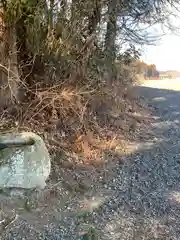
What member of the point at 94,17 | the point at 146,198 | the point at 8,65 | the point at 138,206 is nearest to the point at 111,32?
the point at 94,17

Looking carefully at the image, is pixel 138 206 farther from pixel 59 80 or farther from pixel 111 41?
pixel 111 41

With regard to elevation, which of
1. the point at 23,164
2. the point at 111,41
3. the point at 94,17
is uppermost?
the point at 94,17

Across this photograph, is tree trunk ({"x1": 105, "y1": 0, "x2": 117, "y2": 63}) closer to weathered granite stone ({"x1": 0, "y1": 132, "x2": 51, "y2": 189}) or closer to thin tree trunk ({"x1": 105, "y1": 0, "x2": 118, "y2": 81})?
thin tree trunk ({"x1": 105, "y1": 0, "x2": 118, "y2": 81})

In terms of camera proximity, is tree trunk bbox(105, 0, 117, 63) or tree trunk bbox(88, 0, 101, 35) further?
tree trunk bbox(105, 0, 117, 63)

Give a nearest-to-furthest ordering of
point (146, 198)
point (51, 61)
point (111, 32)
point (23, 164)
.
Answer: point (23, 164), point (146, 198), point (51, 61), point (111, 32)

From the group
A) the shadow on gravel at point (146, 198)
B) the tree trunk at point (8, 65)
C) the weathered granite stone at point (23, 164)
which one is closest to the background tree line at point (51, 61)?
the tree trunk at point (8, 65)

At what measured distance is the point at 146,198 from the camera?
4762 millimetres

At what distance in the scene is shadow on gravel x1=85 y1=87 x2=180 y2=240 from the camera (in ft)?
13.5

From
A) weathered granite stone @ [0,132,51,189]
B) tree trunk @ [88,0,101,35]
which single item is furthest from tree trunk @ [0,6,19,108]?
tree trunk @ [88,0,101,35]

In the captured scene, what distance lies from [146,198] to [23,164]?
1576 millimetres

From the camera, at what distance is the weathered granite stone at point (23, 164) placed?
14.8 feet

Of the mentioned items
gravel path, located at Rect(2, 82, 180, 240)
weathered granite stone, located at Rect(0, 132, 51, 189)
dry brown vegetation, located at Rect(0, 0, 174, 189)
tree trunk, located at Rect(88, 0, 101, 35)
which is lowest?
gravel path, located at Rect(2, 82, 180, 240)

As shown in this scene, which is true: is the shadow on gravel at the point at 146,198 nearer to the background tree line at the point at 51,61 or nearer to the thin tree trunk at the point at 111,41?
the background tree line at the point at 51,61

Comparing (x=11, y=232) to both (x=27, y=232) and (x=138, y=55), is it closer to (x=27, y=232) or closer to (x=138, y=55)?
(x=27, y=232)
